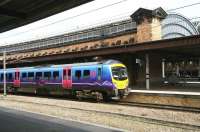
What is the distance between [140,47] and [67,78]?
660 centimetres

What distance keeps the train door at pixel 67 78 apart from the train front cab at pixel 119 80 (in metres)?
4.52

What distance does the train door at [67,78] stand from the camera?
29.9 meters

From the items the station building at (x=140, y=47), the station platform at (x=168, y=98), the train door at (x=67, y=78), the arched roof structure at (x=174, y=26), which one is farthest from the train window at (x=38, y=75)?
the arched roof structure at (x=174, y=26)

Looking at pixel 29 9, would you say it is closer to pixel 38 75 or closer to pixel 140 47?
pixel 140 47

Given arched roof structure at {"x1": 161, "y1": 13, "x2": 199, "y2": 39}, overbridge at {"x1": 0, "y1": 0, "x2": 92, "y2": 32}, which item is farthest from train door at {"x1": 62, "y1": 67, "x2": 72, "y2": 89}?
arched roof structure at {"x1": 161, "y1": 13, "x2": 199, "y2": 39}

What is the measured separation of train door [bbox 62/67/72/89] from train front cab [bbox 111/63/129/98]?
452cm

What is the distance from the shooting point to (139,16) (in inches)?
2489

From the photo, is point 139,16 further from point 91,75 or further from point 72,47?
point 91,75

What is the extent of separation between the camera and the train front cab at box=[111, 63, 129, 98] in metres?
26.6

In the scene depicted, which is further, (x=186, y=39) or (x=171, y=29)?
(x=171, y=29)

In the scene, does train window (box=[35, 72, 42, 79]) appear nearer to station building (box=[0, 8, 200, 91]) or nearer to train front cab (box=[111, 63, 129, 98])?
station building (box=[0, 8, 200, 91])

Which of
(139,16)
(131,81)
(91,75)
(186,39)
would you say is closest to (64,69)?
(91,75)

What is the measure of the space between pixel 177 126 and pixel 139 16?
50.3 meters

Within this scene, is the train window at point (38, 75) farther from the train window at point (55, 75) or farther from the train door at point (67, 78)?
the train door at point (67, 78)
